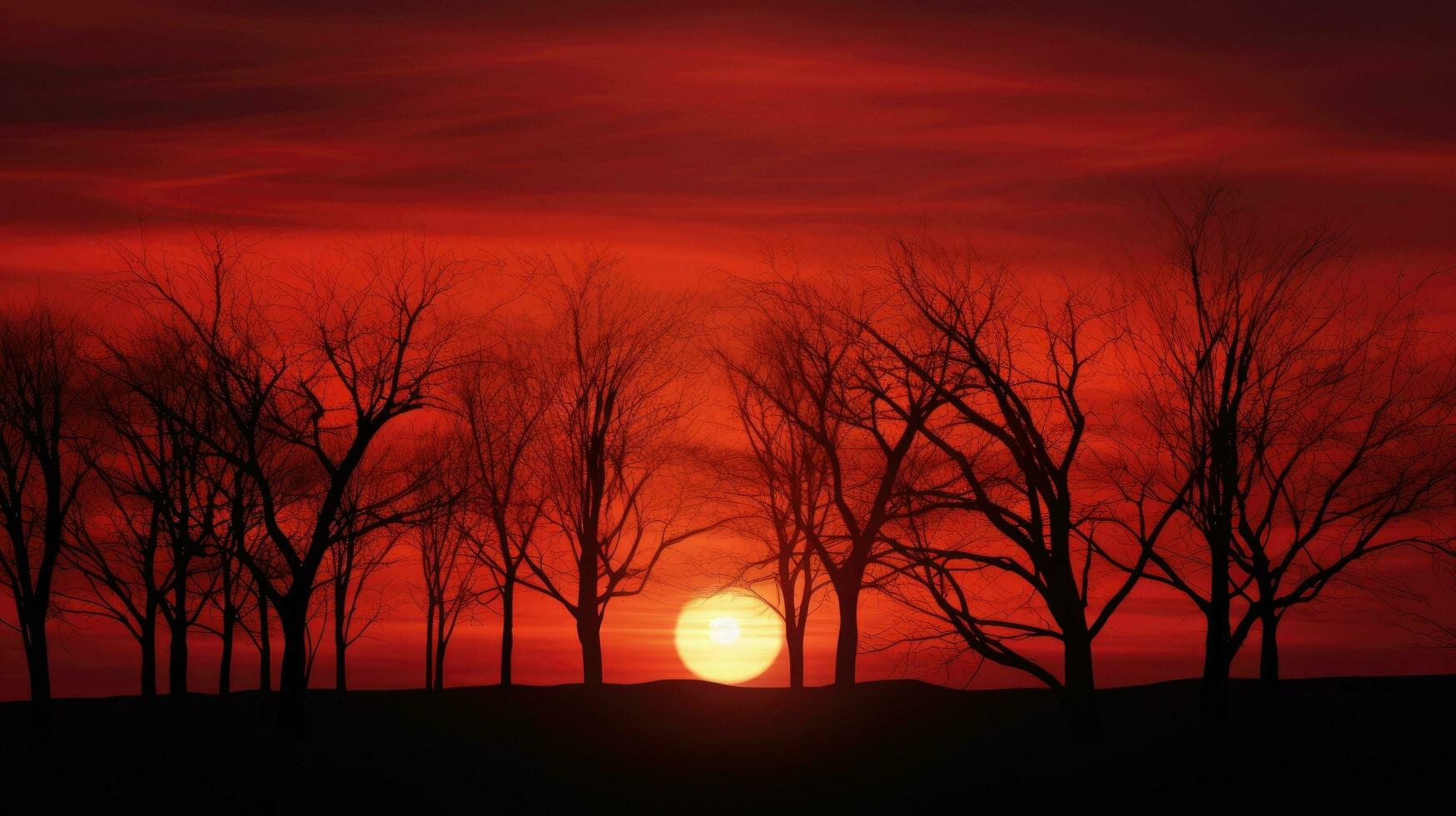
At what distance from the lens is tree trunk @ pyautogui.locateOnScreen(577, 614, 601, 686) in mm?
35781

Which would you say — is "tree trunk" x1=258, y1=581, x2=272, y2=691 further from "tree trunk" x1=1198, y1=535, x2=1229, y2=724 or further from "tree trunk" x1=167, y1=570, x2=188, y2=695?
"tree trunk" x1=1198, y1=535, x2=1229, y2=724

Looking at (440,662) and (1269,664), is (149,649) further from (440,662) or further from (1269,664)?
(1269,664)

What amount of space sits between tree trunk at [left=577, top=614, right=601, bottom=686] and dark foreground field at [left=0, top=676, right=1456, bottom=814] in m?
1.56

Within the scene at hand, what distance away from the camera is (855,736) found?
29.5 metres

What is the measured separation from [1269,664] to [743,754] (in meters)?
11.8

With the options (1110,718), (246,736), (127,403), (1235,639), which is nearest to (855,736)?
(1110,718)

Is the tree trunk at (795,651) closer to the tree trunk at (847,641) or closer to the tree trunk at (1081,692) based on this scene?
the tree trunk at (847,641)

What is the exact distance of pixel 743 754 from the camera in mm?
29219

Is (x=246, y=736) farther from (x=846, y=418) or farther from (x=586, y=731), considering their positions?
(x=846, y=418)

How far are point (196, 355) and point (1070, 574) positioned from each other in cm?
1962

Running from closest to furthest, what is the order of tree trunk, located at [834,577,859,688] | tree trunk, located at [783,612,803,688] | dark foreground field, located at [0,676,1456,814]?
dark foreground field, located at [0,676,1456,814]
tree trunk, located at [834,577,859,688]
tree trunk, located at [783,612,803,688]

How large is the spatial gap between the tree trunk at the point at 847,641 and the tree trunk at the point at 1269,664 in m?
8.87

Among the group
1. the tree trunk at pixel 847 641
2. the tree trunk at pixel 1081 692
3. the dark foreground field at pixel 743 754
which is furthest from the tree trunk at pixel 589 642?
the tree trunk at pixel 1081 692

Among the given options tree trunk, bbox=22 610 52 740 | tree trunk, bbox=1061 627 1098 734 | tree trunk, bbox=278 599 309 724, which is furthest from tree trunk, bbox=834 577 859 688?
tree trunk, bbox=22 610 52 740
